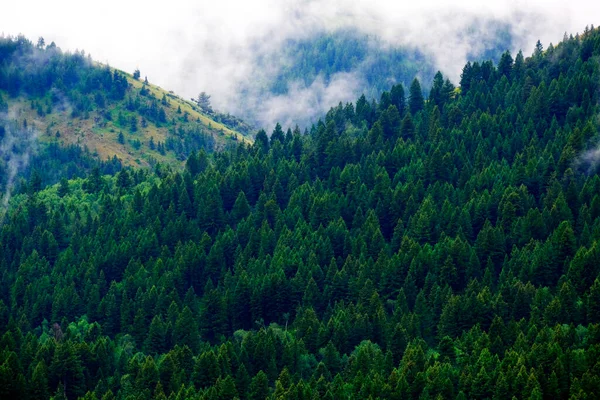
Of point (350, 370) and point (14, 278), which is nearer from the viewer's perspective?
point (350, 370)

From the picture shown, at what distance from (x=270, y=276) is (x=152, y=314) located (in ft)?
70.9

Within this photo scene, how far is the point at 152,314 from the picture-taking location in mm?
166875

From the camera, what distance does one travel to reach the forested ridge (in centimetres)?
12688

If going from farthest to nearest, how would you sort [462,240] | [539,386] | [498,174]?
[498,174]
[462,240]
[539,386]

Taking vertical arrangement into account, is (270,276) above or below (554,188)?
below

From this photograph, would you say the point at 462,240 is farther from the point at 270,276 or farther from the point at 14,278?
the point at 14,278

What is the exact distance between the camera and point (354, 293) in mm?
159750

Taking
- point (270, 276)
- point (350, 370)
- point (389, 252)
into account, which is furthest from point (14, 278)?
point (350, 370)

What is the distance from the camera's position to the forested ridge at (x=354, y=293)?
127m

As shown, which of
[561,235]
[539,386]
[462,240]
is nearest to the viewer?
[539,386]

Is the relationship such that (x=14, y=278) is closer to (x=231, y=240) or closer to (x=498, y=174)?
(x=231, y=240)

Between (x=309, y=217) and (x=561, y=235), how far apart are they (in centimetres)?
5415

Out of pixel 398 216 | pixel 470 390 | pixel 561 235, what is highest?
pixel 398 216

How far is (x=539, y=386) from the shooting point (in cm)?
11306
